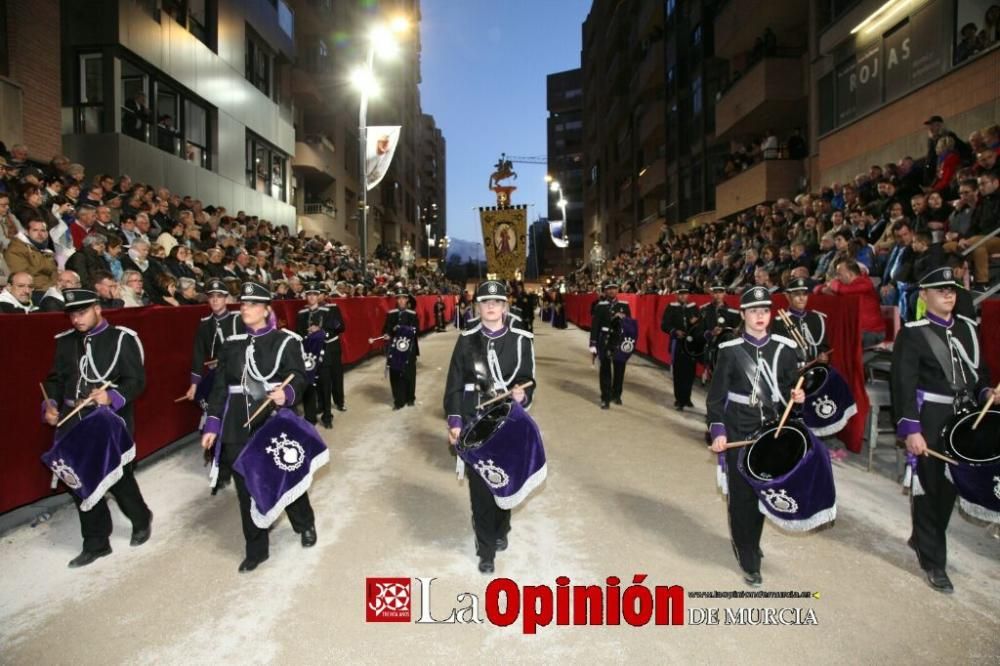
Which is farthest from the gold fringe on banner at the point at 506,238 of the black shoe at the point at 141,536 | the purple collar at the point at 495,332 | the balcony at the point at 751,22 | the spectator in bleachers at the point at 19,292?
the black shoe at the point at 141,536

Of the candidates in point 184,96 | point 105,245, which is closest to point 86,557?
point 105,245

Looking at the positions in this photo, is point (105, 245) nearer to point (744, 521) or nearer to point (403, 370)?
point (403, 370)

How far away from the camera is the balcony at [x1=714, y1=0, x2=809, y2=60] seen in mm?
20555

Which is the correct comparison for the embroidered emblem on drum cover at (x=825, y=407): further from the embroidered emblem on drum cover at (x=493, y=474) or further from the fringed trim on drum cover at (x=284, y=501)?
the fringed trim on drum cover at (x=284, y=501)

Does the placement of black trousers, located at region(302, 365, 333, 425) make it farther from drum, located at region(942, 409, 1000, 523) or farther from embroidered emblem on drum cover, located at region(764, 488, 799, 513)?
drum, located at region(942, 409, 1000, 523)

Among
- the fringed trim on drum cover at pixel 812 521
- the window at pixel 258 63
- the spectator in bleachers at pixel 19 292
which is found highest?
the window at pixel 258 63

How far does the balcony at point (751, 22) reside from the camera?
20.6m

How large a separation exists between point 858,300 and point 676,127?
29.2 meters

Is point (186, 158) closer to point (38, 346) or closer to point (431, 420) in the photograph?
point (431, 420)

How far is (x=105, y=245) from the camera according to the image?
30.7 ft

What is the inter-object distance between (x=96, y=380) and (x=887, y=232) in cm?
1142

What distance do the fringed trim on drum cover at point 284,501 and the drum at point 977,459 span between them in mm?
4514

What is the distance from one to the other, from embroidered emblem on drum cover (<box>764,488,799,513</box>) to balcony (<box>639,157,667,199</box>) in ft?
112

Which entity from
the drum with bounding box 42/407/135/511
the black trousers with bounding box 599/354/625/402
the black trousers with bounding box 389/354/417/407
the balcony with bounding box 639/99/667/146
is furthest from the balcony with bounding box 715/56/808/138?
the drum with bounding box 42/407/135/511
